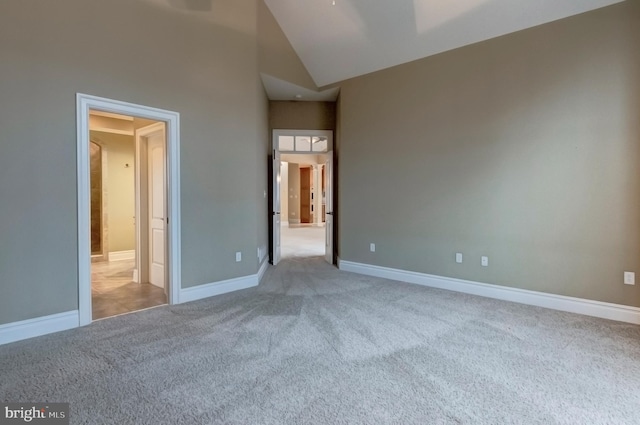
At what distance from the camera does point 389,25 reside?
13.1 feet

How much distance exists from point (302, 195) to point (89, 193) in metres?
12.0

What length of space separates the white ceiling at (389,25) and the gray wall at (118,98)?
0.87m

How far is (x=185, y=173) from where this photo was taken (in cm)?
354

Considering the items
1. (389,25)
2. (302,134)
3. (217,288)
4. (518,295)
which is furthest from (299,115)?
(518,295)

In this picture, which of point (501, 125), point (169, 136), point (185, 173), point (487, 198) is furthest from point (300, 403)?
point (501, 125)

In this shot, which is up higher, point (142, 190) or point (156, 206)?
point (142, 190)

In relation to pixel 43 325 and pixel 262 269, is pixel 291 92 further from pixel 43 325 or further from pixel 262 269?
pixel 43 325

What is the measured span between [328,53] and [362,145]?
4.93ft

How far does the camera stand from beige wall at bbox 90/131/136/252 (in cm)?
619

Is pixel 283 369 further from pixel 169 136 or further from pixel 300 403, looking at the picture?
pixel 169 136

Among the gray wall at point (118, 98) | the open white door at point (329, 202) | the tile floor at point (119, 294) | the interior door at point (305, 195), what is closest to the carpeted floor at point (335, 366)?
the tile floor at point (119, 294)

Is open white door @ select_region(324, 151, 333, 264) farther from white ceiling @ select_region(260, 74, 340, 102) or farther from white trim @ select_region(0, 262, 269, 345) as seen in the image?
white trim @ select_region(0, 262, 269, 345)

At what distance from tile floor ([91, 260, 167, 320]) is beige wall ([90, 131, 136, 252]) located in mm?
1225

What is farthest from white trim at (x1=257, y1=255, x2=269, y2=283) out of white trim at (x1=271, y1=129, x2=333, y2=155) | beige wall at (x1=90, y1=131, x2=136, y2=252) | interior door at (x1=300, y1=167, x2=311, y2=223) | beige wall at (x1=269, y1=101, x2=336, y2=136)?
interior door at (x1=300, y1=167, x2=311, y2=223)
